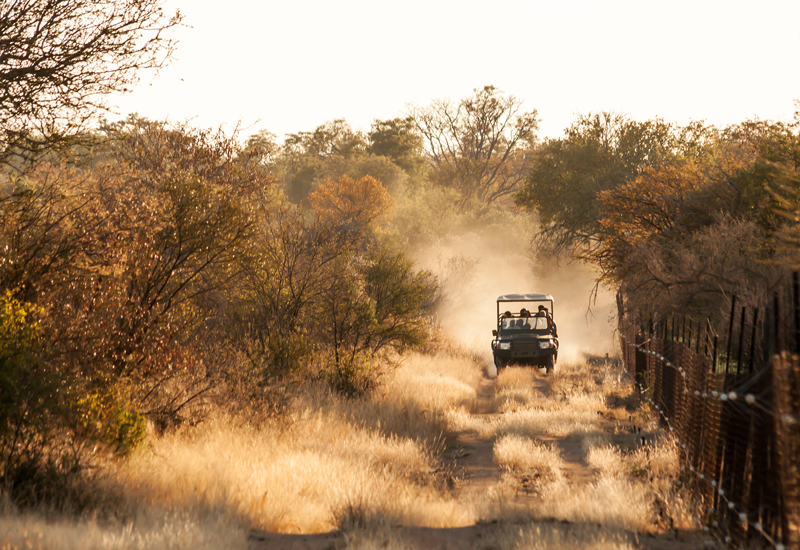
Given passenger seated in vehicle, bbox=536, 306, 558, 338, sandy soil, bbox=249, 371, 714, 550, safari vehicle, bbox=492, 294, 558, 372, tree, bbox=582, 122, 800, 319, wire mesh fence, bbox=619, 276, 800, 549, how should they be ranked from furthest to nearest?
passenger seated in vehicle, bbox=536, 306, 558, 338 < safari vehicle, bbox=492, 294, 558, 372 < tree, bbox=582, 122, 800, 319 < sandy soil, bbox=249, 371, 714, 550 < wire mesh fence, bbox=619, 276, 800, 549

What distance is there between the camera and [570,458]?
1110cm

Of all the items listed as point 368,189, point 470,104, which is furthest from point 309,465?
point 470,104

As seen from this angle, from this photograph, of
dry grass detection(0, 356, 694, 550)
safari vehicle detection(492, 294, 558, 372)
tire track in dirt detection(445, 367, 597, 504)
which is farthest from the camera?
safari vehicle detection(492, 294, 558, 372)

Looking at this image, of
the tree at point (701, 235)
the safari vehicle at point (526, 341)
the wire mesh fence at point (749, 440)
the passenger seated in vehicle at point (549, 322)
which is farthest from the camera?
the passenger seated in vehicle at point (549, 322)

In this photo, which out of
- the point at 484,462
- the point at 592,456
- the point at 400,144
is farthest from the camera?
the point at 400,144

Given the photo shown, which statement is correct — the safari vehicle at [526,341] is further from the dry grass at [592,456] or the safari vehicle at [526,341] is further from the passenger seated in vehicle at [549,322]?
the dry grass at [592,456]

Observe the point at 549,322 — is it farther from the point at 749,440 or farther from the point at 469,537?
the point at 749,440

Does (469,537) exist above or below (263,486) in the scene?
below

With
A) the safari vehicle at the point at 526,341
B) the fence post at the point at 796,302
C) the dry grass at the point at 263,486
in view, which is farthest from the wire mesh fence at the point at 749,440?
Result: the safari vehicle at the point at 526,341

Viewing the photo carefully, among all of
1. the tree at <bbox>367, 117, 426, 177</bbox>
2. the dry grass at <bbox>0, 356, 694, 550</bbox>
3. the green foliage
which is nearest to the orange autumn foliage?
the tree at <bbox>367, 117, 426, 177</bbox>

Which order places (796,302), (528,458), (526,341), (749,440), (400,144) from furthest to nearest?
(400,144) < (526,341) < (528,458) < (749,440) < (796,302)

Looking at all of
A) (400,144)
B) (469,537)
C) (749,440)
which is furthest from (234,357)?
(400,144)

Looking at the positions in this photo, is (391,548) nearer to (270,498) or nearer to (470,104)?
(270,498)

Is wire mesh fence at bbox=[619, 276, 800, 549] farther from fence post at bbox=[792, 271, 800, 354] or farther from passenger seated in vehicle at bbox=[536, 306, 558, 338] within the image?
passenger seated in vehicle at bbox=[536, 306, 558, 338]
